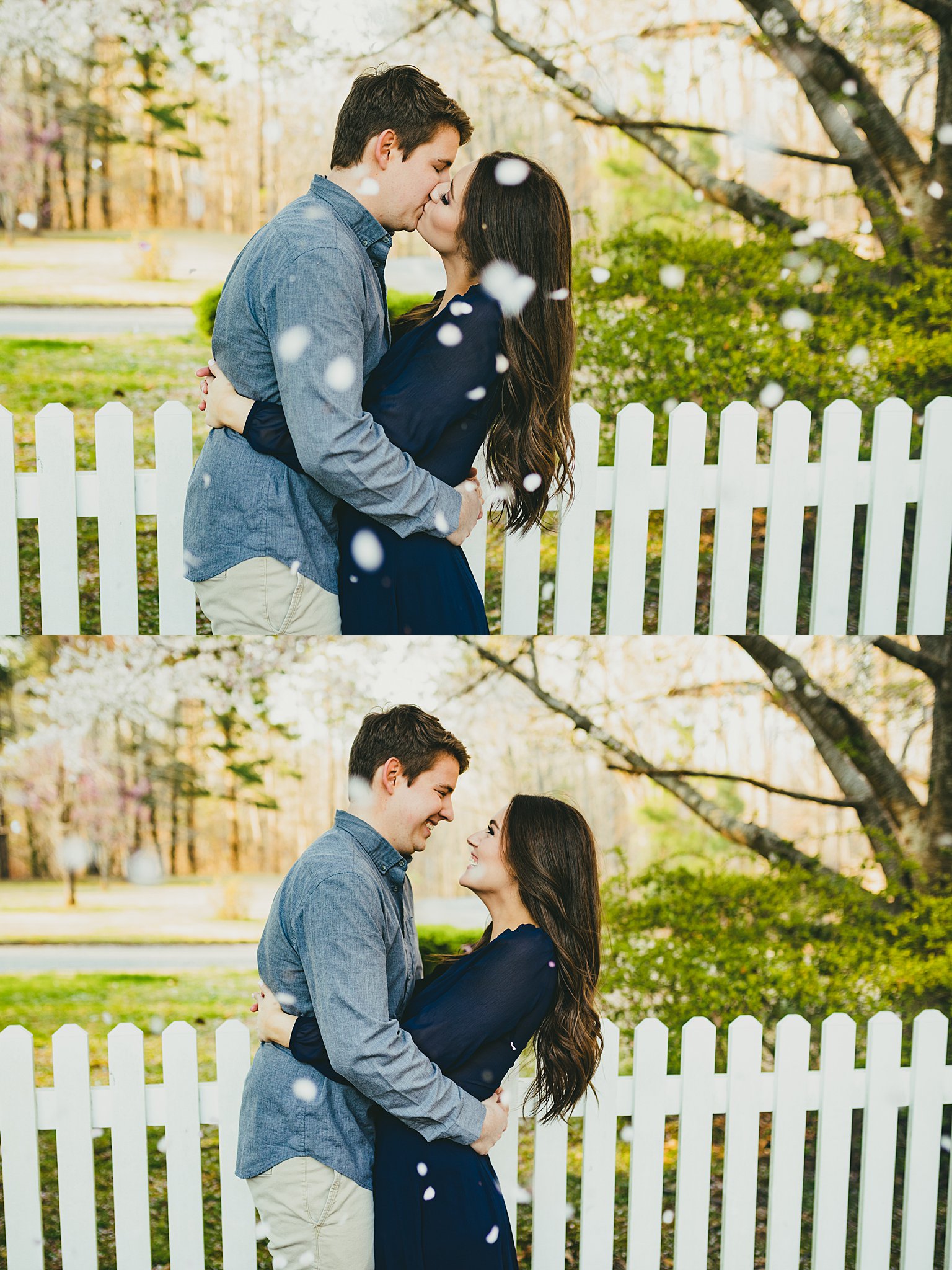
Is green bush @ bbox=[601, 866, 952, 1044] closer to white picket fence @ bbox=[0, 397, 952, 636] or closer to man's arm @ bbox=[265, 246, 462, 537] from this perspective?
white picket fence @ bbox=[0, 397, 952, 636]

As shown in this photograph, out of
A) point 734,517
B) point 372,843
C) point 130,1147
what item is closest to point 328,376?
point 372,843

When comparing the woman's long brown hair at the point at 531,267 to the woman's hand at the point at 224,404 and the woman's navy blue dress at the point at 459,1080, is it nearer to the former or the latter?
the woman's hand at the point at 224,404

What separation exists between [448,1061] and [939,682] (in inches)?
101

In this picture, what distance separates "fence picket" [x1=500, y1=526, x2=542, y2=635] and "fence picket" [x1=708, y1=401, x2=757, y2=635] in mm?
558

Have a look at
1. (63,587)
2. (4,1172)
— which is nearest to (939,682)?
(63,587)

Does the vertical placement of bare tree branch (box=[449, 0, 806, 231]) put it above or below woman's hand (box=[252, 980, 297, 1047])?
above

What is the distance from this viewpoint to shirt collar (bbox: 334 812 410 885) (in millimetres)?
1933

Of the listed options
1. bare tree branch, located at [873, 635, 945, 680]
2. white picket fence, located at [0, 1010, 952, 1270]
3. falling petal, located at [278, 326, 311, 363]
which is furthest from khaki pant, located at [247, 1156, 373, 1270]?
bare tree branch, located at [873, 635, 945, 680]

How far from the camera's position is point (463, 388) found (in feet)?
6.57

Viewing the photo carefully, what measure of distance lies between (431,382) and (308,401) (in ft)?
0.83

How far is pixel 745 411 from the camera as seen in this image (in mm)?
3086

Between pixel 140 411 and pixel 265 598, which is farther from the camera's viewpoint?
pixel 140 411

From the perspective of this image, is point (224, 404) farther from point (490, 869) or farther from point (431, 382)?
point (490, 869)

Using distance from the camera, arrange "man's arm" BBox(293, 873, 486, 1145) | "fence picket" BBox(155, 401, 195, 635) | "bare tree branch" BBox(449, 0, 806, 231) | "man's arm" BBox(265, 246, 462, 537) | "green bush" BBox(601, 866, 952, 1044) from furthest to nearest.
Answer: "bare tree branch" BBox(449, 0, 806, 231) < "green bush" BBox(601, 866, 952, 1044) < "fence picket" BBox(155, 401, 195, 635) < "man's arm" BBox(265, 246, 462, 537) < "man's arm" BBox(293, 873, 486, 1145)
